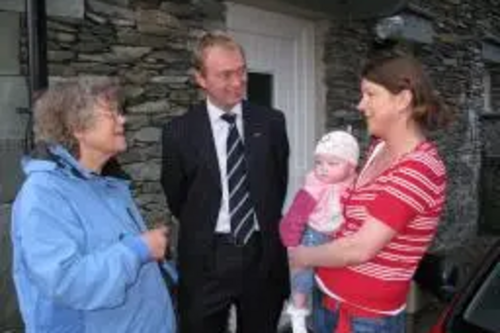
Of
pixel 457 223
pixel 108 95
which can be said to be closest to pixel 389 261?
pixel 108 95

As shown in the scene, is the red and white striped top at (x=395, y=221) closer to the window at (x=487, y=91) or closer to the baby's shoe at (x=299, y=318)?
the baby's shoe at (x=299, y=318)

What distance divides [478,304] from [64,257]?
1529 mm

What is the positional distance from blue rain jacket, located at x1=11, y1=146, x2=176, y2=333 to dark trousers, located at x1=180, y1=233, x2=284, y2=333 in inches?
28.8

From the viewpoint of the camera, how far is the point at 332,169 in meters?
2.85

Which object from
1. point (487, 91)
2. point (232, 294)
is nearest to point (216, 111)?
point (232, 294)

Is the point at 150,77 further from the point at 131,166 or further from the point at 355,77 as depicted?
the point at 355,77

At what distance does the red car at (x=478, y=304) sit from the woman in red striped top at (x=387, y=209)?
0.24 m

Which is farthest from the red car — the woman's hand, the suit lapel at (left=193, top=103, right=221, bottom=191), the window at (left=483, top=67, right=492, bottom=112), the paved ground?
the window at (left=483, top=67, right=492, bottom=112)

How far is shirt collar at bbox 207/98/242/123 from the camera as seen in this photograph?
3.26m

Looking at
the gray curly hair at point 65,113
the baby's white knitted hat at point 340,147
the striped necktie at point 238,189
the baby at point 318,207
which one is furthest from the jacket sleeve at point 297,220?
the gray curly hair at point 65,113

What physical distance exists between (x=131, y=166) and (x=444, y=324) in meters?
2.41

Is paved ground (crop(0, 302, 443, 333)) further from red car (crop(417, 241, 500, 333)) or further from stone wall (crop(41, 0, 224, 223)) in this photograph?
red car (crop(417, 241, 500, 333))

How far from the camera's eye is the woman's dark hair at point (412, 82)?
2.39 metres

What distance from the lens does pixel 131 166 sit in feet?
14.9
